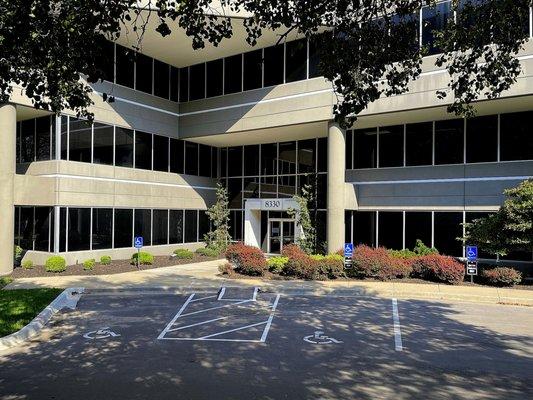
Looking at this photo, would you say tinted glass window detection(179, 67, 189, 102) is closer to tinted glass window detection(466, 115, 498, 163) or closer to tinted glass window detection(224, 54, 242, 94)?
tinted glass window detection(224, 54, 242, 94)

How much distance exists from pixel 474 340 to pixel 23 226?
2035 centimetres

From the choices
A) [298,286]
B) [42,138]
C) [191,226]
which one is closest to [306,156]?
[191,226]

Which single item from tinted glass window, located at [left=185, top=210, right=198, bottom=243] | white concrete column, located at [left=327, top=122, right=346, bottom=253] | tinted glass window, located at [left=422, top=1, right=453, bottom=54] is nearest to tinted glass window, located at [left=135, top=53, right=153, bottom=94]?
tinted glass window, located at [left=185, top=210, right=198, bottom=243]

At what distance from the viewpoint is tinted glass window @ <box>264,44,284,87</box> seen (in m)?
24.7

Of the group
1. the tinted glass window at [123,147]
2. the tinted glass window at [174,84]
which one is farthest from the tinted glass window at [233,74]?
the tinted glass window at [123,147]

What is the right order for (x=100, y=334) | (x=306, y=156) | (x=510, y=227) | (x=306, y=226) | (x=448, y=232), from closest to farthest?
(x=100, y=334) < (x=510, y=227) < (x=448, y=232) < (x=306, y=226) < (x=306, y=156)

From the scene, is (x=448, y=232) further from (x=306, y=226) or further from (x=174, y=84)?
(x=174, y=84)

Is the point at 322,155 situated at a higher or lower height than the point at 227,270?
higher

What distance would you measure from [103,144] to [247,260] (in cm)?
1006

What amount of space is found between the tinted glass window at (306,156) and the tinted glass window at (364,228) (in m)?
4.06

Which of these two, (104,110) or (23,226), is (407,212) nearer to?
(104,110)

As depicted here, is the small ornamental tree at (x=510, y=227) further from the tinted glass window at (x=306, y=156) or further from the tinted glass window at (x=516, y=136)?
the tinted glass window at (x=306, y=156)

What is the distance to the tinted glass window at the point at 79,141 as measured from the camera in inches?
864

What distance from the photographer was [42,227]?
21562 mm
